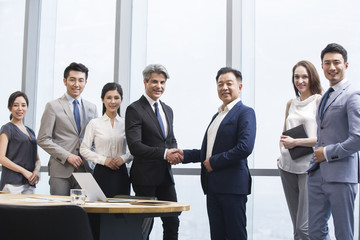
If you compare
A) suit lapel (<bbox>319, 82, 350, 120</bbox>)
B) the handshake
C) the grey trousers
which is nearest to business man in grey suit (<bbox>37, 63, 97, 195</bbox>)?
the handshake

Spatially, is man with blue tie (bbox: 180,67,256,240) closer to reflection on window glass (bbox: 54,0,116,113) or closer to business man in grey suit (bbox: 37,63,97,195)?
business man in grey suit (bbox: 37,63,97,195)

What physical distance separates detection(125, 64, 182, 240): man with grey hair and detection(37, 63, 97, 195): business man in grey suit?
55 centimetres

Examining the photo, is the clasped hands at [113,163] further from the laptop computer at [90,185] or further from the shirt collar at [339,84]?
Result: the shirt collar at [339,84]

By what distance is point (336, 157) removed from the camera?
2510mm

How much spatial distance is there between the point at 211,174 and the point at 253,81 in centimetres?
150

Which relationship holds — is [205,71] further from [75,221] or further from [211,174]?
[75,221]

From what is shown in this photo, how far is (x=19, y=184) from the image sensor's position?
371 centimetres

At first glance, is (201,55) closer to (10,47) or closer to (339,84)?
(339,84)

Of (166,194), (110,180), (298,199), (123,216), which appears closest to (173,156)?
(166,194)

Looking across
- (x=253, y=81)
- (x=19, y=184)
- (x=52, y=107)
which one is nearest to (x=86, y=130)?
(x=52, y=107)

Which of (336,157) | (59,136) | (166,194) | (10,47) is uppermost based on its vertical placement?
(10,47)

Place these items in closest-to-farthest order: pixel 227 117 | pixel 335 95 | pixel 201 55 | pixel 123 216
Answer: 1. pixel 123 216
2. pixel 335 95
3. pixel 227 117
4. pixel 201 55

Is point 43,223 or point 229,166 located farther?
point 229,166

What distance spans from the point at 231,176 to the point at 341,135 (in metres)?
0.79
